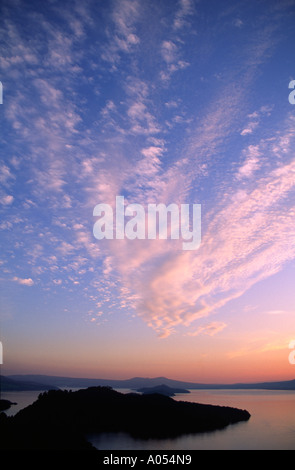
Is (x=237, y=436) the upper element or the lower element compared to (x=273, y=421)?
upper

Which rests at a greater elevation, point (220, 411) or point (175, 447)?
point (175, 447)

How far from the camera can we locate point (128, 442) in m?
90.9

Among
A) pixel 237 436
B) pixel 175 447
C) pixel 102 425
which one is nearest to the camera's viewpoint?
pixel 175 447

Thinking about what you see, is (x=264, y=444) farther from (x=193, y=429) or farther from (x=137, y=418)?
(x=137, y=418)

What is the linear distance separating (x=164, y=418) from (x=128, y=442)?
93.8ft
